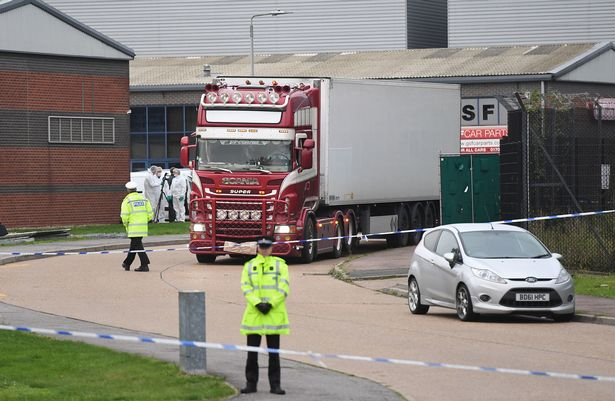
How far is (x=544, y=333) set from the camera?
18.9 m

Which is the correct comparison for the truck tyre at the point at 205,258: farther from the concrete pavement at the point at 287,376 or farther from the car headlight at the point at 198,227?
the concrete pavement at the point at 287,376

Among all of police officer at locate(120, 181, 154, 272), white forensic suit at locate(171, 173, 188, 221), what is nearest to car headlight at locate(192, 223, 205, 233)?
police officer at locate(120, 181, 154, 272)

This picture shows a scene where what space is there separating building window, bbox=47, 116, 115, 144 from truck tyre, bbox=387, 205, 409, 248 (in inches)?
545

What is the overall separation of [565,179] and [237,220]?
22.8 ft

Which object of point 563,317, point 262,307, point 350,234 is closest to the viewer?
point 262,307

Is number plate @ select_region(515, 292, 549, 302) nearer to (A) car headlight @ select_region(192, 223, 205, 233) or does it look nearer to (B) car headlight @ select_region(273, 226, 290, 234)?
(B) car headlight @ select_region(273, 226, 290, 234)

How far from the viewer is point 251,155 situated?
3134 centimetres

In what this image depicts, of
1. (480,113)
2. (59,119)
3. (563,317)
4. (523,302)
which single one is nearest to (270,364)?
(523,302)

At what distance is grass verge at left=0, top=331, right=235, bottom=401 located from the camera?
43.2 ft

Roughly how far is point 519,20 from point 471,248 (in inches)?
2114

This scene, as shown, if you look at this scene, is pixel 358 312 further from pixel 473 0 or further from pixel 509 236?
pixel 473 0

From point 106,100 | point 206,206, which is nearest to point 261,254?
point 206,206

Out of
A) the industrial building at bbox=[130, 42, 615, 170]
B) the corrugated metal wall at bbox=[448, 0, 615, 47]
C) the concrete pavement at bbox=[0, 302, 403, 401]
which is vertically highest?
the corrugated metal wall at bbox=[448, 0, 615, 47]

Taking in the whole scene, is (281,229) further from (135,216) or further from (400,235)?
(400,235)
